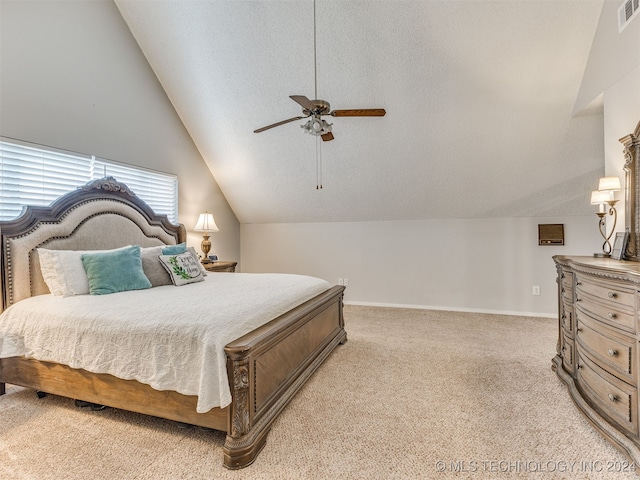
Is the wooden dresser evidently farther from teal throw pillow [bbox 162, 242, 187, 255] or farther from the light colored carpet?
teal throw pillow [bbox 162, 242, 187, 255]

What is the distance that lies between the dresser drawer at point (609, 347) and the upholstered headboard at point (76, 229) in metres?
4.03

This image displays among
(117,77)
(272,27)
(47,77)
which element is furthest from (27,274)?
(272,27)

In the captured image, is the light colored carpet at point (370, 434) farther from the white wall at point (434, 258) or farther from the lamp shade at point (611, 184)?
the white wall at point (434, 258)

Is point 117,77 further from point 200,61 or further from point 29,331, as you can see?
point 29,331

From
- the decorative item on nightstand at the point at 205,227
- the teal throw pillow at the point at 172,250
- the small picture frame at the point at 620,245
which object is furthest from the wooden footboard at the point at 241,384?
the decorative item on nightstand at the point at 205,227

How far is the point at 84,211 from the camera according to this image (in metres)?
3.12

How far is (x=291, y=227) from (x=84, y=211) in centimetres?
326

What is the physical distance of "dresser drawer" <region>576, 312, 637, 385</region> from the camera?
1.74 metres

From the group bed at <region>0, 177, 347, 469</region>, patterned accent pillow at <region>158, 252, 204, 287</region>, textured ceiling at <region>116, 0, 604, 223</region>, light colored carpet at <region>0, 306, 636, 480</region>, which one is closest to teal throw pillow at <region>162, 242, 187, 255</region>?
patterned accent pillow at <region>158, 252, 204, 287</region>

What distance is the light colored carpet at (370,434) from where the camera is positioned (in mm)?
1659

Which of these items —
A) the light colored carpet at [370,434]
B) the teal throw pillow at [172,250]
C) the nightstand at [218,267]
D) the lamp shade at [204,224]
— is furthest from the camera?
the lamp shade at [204,224]

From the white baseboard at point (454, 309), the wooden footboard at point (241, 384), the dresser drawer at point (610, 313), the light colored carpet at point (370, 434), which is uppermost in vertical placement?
the dresser drawer at point (610, 313)

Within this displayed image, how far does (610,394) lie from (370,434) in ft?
4.51

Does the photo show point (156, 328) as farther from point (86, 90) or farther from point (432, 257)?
point (432, 257)
